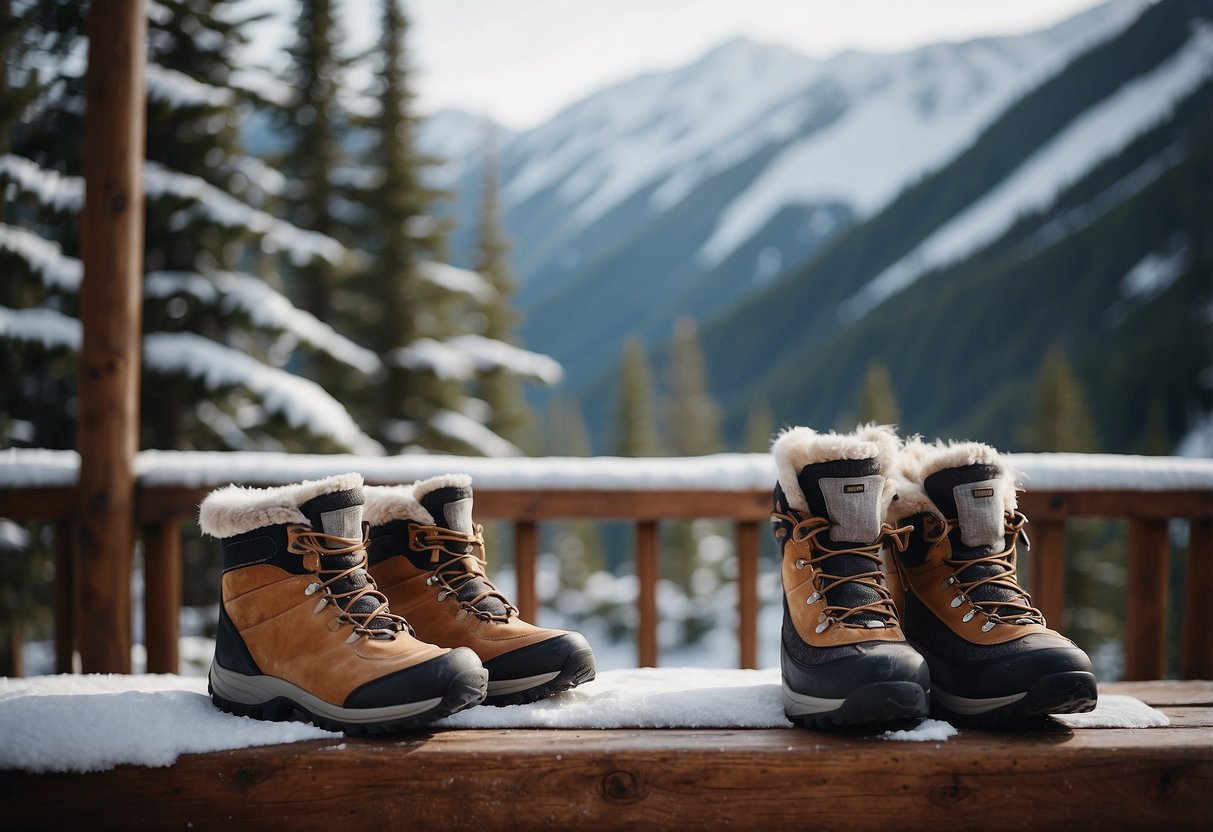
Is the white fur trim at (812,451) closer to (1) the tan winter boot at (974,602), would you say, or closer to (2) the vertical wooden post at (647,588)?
(1) the tan winter boot at (974,602)

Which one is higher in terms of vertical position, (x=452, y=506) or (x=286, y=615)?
(x=452, y=506)

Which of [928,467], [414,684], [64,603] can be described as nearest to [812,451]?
[928,467]

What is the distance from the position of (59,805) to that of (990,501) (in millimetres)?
1491

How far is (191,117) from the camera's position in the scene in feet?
19.5

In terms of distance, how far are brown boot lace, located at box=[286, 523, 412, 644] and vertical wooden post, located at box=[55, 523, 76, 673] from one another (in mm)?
1401

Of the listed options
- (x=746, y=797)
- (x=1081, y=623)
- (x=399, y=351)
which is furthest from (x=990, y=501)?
(x=1081, y=623)

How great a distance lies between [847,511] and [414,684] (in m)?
0.71

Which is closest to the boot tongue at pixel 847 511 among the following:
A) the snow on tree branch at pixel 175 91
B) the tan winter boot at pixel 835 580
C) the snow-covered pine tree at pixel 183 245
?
the tan winter boot at pixel 835 580

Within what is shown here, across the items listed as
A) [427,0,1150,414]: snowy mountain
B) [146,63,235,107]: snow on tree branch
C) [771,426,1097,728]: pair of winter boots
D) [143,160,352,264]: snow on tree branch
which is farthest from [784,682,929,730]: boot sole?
[427,0,1150,414]: snowy mountain

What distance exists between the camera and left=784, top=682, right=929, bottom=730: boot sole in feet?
3.64

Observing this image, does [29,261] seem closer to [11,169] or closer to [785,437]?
[11,169]

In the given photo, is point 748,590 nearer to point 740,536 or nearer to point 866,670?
point 740,536

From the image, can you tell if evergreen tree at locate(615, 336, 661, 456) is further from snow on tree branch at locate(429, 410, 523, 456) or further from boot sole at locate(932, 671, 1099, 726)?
boot sole at locate(932, 671, 1099, 726)

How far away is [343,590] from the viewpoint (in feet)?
4.13
